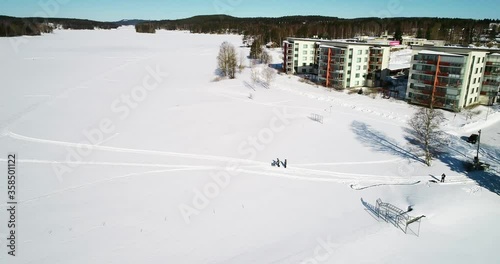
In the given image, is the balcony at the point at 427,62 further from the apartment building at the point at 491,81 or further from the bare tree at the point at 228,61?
the bare tree at the point at 228,61

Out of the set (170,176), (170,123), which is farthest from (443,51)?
(170,176)

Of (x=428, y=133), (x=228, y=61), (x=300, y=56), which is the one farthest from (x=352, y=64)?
(x=428, y=133)

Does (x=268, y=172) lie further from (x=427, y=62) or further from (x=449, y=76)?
(x=427, y=62)

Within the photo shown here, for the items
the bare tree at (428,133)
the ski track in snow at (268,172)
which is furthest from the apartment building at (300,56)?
the ski track in snow at (268,172)

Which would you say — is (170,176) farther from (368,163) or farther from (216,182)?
(368,163)

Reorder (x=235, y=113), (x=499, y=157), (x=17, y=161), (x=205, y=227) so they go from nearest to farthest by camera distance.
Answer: (x=205, y=227) < (x=17, y=161) < (x=499, y=157) < (x=235, y=113)
